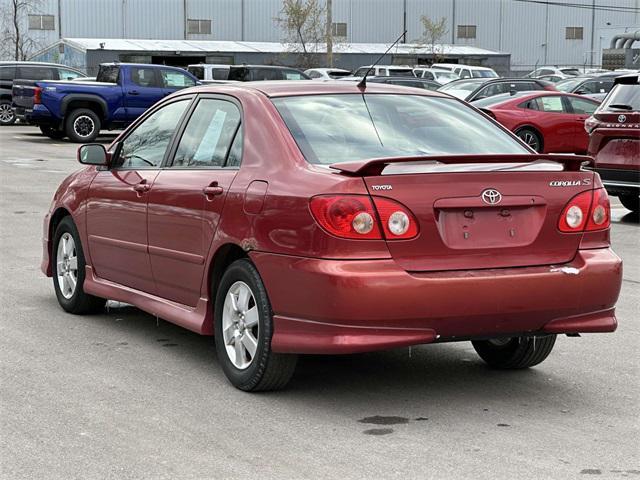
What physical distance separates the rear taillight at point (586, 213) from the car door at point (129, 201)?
2.46 meters

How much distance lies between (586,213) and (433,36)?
62.2 meters

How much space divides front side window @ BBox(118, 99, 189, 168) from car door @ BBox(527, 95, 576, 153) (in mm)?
16854

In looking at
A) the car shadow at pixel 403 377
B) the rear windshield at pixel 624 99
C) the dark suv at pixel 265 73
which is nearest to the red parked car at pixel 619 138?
the rear windshield at pixel 624 99

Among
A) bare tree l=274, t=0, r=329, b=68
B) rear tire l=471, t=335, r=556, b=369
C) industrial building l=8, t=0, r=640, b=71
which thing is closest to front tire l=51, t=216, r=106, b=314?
rear tire l=471, t=335, r=556, b=369

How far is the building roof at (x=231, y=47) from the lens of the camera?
58.1m

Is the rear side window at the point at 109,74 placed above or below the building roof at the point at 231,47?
below

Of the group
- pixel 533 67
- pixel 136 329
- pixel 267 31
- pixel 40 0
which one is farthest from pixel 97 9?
pixel 136 329

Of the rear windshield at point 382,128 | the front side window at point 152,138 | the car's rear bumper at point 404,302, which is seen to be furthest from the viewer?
the front side window at point 152,138

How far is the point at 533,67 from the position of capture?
72.4m

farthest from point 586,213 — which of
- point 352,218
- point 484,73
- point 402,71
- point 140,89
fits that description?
A: point 484,73

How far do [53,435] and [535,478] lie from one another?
207 cm

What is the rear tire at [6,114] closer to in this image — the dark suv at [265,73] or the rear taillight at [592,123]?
the dark suv at [265,73]

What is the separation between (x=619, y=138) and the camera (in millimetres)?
13461

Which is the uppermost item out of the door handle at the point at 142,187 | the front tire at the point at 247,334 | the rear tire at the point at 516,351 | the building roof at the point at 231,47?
the building roof at the point at 231,47
